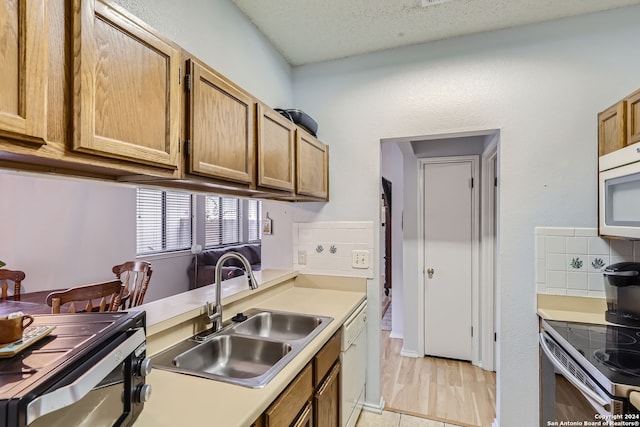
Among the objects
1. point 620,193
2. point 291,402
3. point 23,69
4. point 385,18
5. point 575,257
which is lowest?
point 291,402

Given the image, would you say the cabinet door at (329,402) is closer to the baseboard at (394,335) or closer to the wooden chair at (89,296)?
the wooden chair at (89,296)

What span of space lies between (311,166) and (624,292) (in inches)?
74.1

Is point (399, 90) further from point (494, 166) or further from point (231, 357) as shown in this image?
point (231, 357)

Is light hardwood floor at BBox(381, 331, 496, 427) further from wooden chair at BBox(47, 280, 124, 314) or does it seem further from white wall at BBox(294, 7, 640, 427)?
wooden chair at BBox(47, 280, 124, 314)

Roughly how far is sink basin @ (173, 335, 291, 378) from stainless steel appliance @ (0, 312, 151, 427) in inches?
23.1

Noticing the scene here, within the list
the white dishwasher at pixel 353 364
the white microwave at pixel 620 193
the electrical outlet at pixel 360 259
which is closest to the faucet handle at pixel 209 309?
the white dishwasher at pixel 353 364

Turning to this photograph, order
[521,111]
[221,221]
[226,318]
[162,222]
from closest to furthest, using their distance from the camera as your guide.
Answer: [226,318], [521,111], [162,222], [221,221]

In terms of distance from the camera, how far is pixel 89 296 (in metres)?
1.98

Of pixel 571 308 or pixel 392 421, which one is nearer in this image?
pixel 571 308

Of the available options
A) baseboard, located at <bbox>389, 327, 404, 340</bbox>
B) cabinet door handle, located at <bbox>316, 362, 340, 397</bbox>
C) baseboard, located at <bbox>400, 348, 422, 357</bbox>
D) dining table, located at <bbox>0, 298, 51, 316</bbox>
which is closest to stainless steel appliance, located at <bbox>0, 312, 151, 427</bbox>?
cabinet door handle, located at <bbox>316, 362, 340, 397</bbox>

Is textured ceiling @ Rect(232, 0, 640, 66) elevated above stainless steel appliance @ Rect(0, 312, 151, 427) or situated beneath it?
elevated above

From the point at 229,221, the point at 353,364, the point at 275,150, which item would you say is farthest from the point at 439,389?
the point at 229,221

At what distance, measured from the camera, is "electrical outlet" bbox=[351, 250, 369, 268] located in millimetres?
2373

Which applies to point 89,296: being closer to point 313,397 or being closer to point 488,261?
point 313,397
